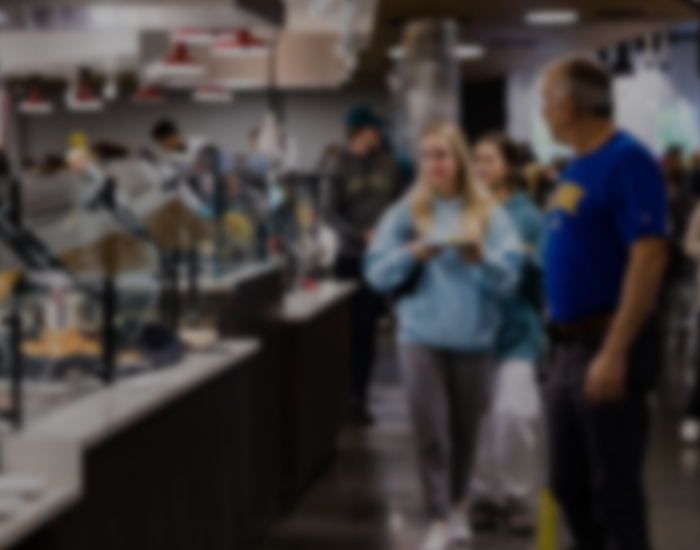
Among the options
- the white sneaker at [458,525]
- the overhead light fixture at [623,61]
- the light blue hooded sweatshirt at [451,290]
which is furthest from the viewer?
the overhead light fixture at [623,61]

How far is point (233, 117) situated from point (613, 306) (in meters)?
19.5

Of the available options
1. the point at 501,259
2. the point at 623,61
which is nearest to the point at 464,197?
the point at 501,259

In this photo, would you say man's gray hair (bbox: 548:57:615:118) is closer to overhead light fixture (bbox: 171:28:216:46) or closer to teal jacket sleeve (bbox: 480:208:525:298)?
teal jacket sleeve (bbox: 480:208:525:298)

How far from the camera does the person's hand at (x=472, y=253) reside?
18.5 feet

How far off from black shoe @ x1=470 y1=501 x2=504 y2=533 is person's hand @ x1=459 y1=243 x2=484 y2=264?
4.62ft

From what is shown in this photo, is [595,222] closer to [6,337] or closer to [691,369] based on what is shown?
[6,337]

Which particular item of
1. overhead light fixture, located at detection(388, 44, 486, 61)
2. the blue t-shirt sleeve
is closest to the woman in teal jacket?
the blue t-shirt sleeve

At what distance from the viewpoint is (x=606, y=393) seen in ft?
13.8

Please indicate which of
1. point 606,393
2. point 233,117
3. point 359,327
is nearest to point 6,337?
point 606,393

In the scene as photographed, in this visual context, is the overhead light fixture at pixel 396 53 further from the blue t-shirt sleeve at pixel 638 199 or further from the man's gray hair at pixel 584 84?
the blue t-shirt sleeve at pixel 638 199

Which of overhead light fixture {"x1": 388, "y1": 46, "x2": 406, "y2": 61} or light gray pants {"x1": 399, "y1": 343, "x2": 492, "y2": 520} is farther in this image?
overhead light fixture {"x1": 388, "y1": 46, "x2": 406, "y2": 61}

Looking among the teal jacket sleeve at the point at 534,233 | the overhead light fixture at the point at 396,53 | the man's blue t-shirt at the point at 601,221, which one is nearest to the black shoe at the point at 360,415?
the teal jacket sleeve at the point at 534,233

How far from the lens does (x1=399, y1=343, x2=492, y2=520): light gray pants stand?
5688 millimetres

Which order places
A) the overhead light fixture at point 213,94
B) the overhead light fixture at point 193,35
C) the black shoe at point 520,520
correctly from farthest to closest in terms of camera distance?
the overhead light fixture at point 213,94
the overhead light fixture at point 193,35
the black shoe at point 520,520
